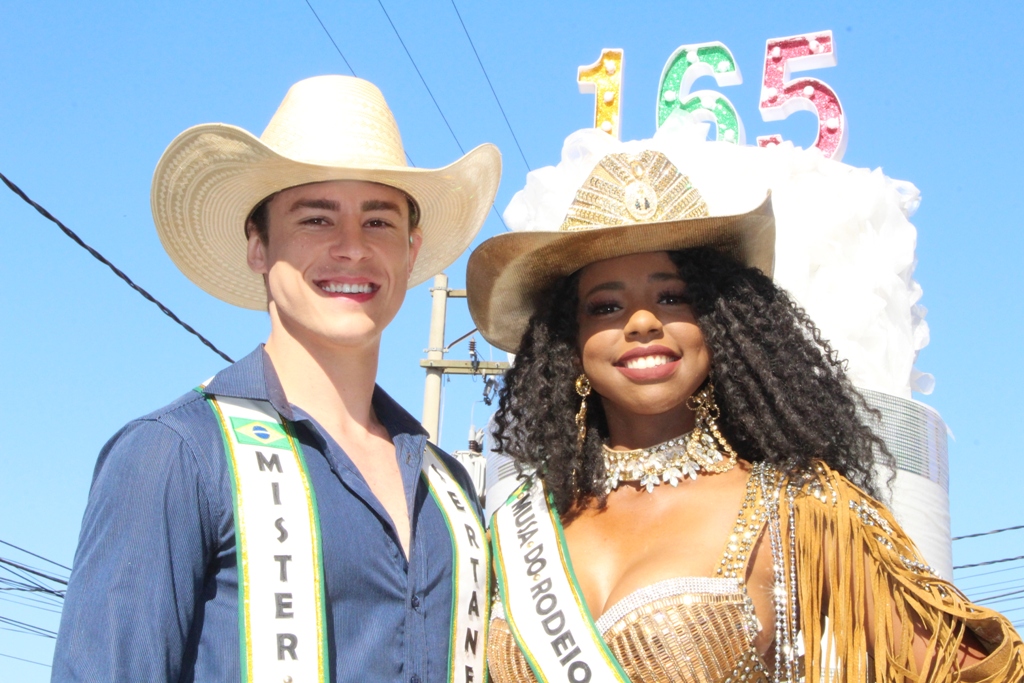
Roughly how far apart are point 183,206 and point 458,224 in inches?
33.1

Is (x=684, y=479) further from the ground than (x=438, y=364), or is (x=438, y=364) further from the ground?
(x=438, y=364)

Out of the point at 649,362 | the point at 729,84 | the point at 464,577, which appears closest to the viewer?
the point at 464,577

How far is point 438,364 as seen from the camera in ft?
42.1

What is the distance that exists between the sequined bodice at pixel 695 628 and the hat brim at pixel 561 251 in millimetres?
793

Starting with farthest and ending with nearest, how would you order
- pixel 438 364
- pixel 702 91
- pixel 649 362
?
pixel 438 364, pixel 702 91, pixel 649 362

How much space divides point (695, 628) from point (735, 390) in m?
0.71

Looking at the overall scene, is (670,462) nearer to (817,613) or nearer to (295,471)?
(817,613)

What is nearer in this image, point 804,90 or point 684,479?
point 684,479

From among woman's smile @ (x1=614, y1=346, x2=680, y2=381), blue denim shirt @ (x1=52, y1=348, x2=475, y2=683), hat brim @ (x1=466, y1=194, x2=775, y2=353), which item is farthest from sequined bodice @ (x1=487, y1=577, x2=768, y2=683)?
hat brim @ (x1=466, y1=194, x2=775, y2=353)

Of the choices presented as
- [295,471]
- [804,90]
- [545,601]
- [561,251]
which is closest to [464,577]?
[545,601]

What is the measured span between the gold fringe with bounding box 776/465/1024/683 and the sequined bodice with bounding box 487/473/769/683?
13 cm

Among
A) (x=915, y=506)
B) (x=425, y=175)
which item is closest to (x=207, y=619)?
(x=425, y=175)

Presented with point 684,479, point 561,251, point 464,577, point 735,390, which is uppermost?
point 561,251

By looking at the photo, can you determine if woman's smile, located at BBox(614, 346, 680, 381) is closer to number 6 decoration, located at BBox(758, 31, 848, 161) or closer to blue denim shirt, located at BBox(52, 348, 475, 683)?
blue denim shirt, located at BBox(52, 348, 475, 683)
